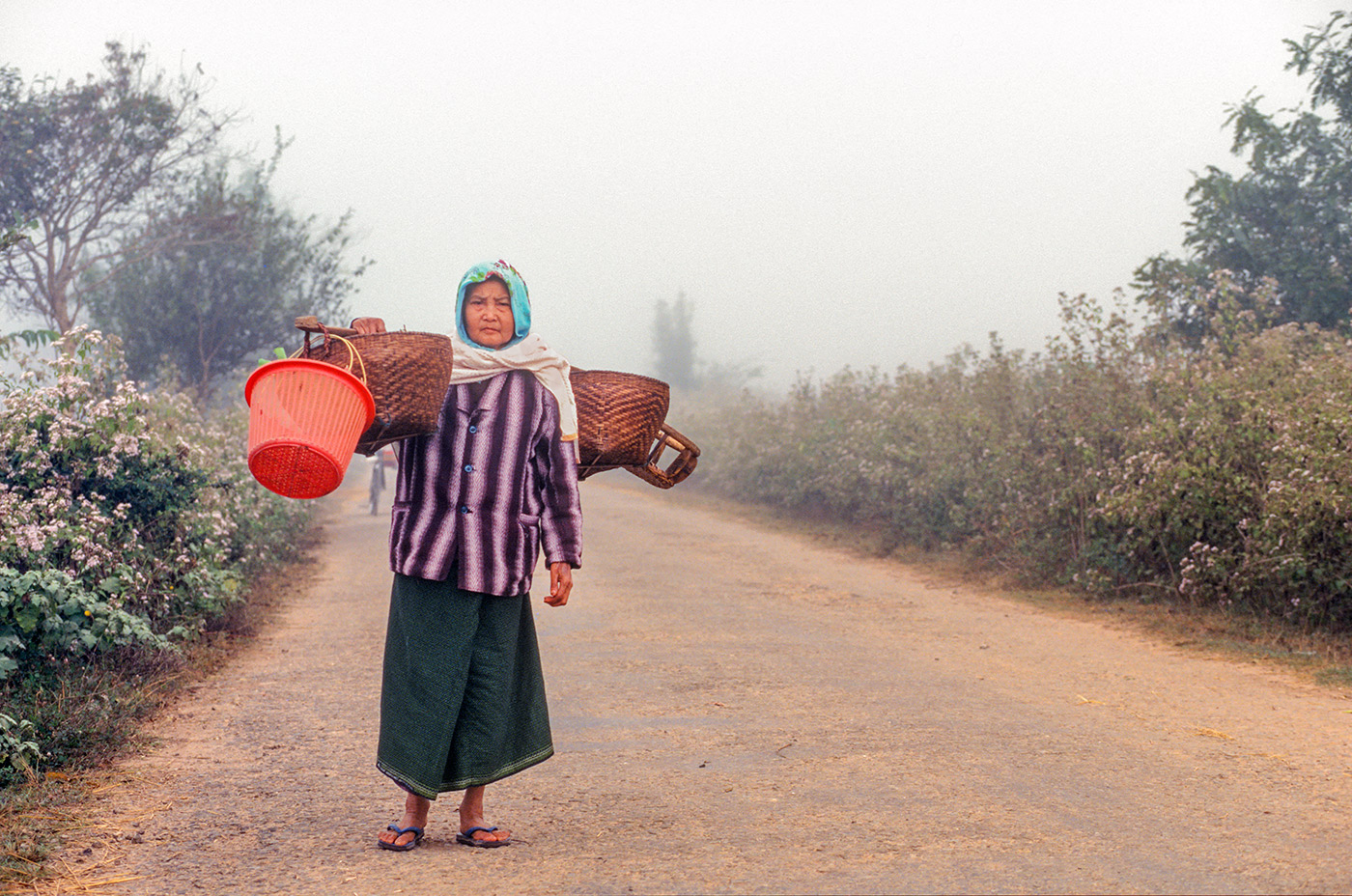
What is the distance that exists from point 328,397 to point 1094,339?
975cm

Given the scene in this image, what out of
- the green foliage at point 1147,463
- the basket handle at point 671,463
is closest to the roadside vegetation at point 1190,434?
the green foliage at point 1147,463

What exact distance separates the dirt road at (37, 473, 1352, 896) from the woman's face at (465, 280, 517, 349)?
1704 mm

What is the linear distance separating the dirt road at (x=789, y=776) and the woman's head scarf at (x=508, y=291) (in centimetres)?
170

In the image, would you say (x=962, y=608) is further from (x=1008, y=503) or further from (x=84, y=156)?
(x=84, y=156)

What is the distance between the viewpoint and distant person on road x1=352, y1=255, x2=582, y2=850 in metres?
3.76

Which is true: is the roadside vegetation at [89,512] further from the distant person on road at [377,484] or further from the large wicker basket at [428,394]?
the distant person on road at [377,484]

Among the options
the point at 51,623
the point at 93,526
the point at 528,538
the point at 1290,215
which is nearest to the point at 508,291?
the point at 528,538

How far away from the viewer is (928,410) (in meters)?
15.6

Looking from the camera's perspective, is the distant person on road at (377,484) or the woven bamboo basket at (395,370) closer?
the woven bamboo basket at (395,370)

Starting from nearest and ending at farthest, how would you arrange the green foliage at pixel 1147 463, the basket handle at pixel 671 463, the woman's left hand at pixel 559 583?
the woman's left hand at pixel 559 583, the basket handle at pixel 671 463, the green foliage at pixel 1147 463

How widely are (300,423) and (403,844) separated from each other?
4.74 ft

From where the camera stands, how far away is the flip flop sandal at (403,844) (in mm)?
3717

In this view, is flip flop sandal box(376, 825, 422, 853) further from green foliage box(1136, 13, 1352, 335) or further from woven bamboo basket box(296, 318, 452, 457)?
green foliage box(1136, 13, 1352, 335)

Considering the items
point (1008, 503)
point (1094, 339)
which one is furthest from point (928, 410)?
point (1094, 339)
